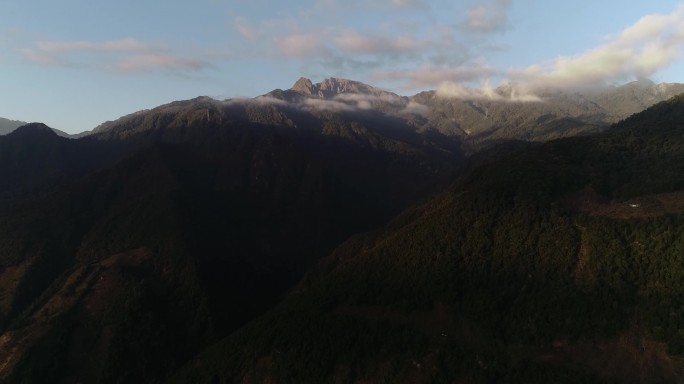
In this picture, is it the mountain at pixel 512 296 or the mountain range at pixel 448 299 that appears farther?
the mountain range at pixel 448 299

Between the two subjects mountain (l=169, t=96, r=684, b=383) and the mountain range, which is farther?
the mountain range

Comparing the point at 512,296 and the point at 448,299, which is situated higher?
the point at 512,296

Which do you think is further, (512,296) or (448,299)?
(448,299)

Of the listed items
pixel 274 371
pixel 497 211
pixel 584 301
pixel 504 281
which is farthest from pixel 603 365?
pixel 274 371

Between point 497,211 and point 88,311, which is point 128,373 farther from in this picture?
point 497,211

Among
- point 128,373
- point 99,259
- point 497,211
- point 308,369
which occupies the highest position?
point 497,211

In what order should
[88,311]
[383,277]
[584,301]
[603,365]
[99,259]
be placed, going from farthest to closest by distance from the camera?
[99,259] < [88,311] < [383,277] < [584,301] < [603,365]

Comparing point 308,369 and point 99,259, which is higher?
point 99,259

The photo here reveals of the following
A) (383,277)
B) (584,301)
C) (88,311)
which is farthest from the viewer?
(88,311)
